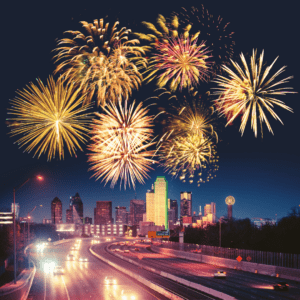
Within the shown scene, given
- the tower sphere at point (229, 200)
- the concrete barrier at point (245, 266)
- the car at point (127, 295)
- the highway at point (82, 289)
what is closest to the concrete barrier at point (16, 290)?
the highway at point (82, 289)

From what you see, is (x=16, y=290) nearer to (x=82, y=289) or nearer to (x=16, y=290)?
(x=16, y=290)

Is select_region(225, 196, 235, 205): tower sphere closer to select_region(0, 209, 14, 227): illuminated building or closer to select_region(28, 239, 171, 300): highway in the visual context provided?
select_region(28, 239, 171, 300): highway

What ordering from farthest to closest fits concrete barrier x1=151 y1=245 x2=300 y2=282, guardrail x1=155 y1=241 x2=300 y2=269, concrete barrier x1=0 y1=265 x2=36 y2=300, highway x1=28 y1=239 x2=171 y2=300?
guardrail x1=155 y1=241 x2=300 y2=269 → concrete barrier x1=151 y1=245 x2=300 y2=282 → highway x1=28 y1=239 x2=171 y2=300 → concrete barrier x1=0 y1=265 x2=36 y2=300

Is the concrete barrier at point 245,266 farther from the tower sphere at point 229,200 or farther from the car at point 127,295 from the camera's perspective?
the car at point 127,295

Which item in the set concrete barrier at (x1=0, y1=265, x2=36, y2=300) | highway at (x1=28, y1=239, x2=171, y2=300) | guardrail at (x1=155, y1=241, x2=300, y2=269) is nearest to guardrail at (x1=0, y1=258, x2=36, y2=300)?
concrete barrier at (x1=0, y1=265, x2=36, y2=300)

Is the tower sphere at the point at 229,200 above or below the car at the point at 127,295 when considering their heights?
above

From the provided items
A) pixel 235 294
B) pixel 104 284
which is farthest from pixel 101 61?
pixel 104 284

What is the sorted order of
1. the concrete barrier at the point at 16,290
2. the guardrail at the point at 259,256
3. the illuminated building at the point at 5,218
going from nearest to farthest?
the concrete barrier at the point at 16,290 < the guardrail at the point at 259,256 < the illuminated building at the point at 5,218

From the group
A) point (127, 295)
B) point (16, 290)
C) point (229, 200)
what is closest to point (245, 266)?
point (127, 295)

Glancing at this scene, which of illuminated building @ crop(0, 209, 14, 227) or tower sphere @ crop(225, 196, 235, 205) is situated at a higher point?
tower sphere @ crop(225, 196, 235, 205)
